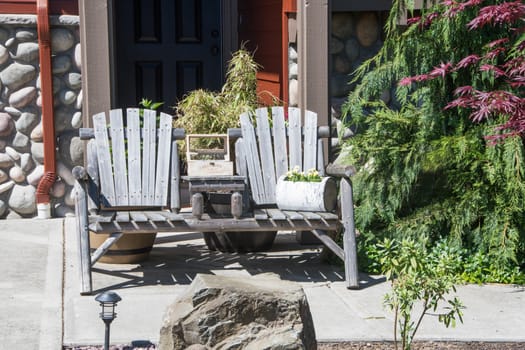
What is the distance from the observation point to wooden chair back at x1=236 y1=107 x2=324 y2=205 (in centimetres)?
583

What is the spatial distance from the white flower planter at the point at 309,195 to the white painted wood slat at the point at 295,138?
34cm

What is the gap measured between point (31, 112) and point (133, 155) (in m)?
1.68

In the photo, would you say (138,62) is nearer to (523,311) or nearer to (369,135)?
(369,135)

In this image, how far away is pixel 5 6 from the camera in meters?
6.88

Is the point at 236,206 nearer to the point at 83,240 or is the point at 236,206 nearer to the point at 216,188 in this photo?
the point at 216,188

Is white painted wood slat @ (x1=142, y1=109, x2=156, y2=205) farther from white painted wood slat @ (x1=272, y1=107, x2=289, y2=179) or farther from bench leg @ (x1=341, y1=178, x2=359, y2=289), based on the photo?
bench leg @ (x1=341, y1=178, x2=359, y2=289)

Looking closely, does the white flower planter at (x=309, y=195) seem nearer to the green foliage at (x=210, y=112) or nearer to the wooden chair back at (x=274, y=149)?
the wooden chair back at (x=274, y=149)

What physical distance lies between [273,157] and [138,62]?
2717mm

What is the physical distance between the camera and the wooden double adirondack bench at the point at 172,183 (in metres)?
5.28

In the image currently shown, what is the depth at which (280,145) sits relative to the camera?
5.88 metres

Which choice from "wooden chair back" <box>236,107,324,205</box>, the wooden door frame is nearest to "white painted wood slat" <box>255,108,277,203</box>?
"wooden chair back" <box>236,107,324,205</box>

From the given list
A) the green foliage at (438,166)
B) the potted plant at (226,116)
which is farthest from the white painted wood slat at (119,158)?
the green foliage at (438,166)

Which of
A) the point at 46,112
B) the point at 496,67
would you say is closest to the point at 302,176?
the point at 496,67

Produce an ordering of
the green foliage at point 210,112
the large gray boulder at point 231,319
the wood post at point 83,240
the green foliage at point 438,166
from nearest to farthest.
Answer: the large gray boulder at point 231,319, the wood post at point 83,240, the green foliage at point 438,166, the green foliage at point 210,112
